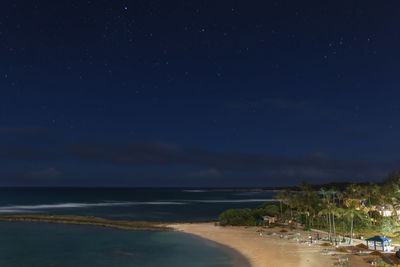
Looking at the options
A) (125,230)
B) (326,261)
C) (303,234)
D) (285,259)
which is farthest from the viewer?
(125,230)

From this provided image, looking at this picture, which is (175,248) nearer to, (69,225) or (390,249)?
(390,249)

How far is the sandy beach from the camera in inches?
1353

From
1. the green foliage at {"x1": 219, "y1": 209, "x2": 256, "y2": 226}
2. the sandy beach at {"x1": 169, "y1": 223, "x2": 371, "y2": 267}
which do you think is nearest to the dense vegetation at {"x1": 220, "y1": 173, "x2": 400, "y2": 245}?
the green foliage at {"x1": 219, "y1": 209, "x2": 256, "y2": 226}

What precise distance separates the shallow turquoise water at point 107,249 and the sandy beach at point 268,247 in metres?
2.09

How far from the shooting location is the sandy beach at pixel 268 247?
113 feet

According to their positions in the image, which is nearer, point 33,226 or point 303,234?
point 303,234

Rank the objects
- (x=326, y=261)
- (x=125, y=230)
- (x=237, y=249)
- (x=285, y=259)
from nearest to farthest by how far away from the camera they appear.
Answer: (x=326, y=261) → (x=285, y=259) → (x=237, y=249) → (x=125, y=230)

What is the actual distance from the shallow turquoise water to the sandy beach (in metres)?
2.09

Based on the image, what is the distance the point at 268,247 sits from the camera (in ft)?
141

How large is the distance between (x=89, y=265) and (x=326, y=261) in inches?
1030

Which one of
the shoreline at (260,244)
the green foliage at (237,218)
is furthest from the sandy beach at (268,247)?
the green foliage at (237,218)

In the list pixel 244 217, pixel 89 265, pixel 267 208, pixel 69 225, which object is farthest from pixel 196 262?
pixel 69 225

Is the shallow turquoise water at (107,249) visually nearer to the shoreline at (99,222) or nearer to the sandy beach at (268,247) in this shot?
the sandy beach at (268,247)

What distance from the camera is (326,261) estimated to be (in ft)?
111
